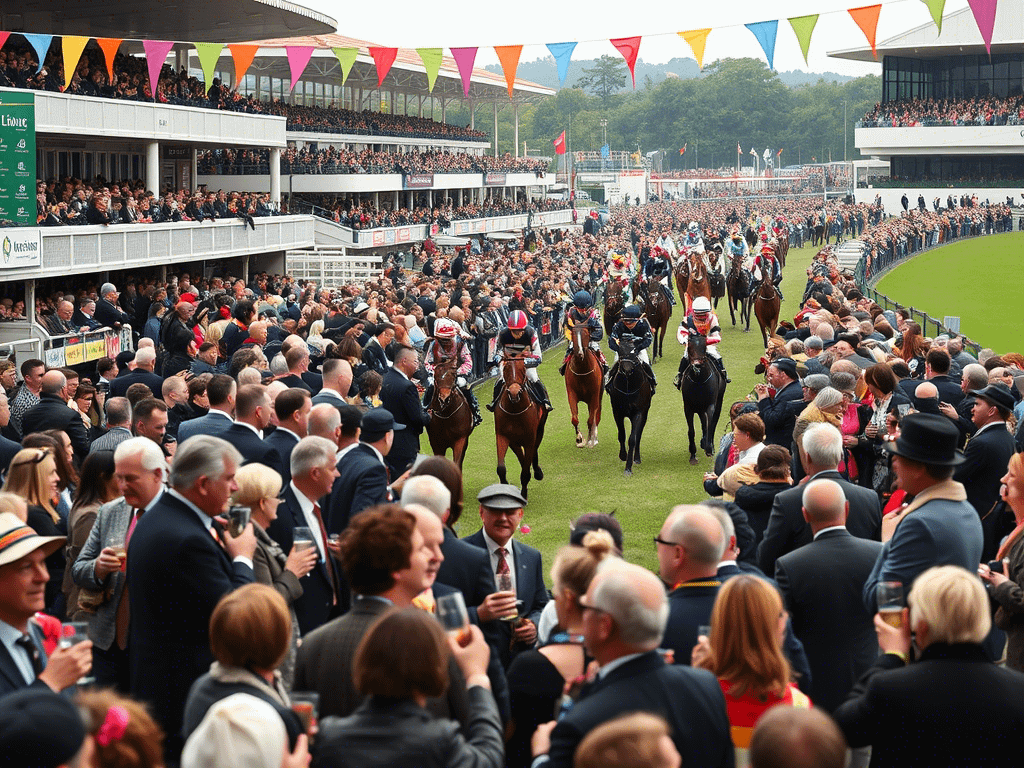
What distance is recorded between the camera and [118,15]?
95.2ft

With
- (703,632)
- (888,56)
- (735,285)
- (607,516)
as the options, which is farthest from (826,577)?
(888,56)

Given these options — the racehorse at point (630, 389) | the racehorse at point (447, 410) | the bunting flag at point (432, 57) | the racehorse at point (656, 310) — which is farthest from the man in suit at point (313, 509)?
the bunting flag at point (432, 57)

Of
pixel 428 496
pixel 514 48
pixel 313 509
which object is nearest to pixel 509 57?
pixel 514 48

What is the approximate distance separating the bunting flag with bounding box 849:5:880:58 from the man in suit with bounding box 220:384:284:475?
11617 millimetres

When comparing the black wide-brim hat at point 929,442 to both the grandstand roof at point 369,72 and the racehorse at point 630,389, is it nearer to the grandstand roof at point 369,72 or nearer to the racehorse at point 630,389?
the racehorse at point 630,389

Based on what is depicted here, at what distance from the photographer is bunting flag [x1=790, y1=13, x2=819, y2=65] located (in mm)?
16594

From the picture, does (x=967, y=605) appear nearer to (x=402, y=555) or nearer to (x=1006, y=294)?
(x=402, y=555)

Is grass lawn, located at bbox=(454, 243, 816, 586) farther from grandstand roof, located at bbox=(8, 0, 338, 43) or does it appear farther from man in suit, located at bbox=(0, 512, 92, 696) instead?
grandstand roof, located at bbox=(8, 0, 338, 43)

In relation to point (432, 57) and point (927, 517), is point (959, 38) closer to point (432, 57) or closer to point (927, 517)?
point (432, 57)

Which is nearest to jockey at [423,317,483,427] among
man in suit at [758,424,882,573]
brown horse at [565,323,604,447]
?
brown horse at [565,323,604,447]

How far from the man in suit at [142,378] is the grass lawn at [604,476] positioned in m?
2.89

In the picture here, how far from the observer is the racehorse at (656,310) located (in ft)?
65.9

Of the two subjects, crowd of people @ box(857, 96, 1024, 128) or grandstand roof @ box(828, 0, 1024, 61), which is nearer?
grandstand roof @ box(828, 0, 1024, 61)

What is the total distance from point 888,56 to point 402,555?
67.0 meters
